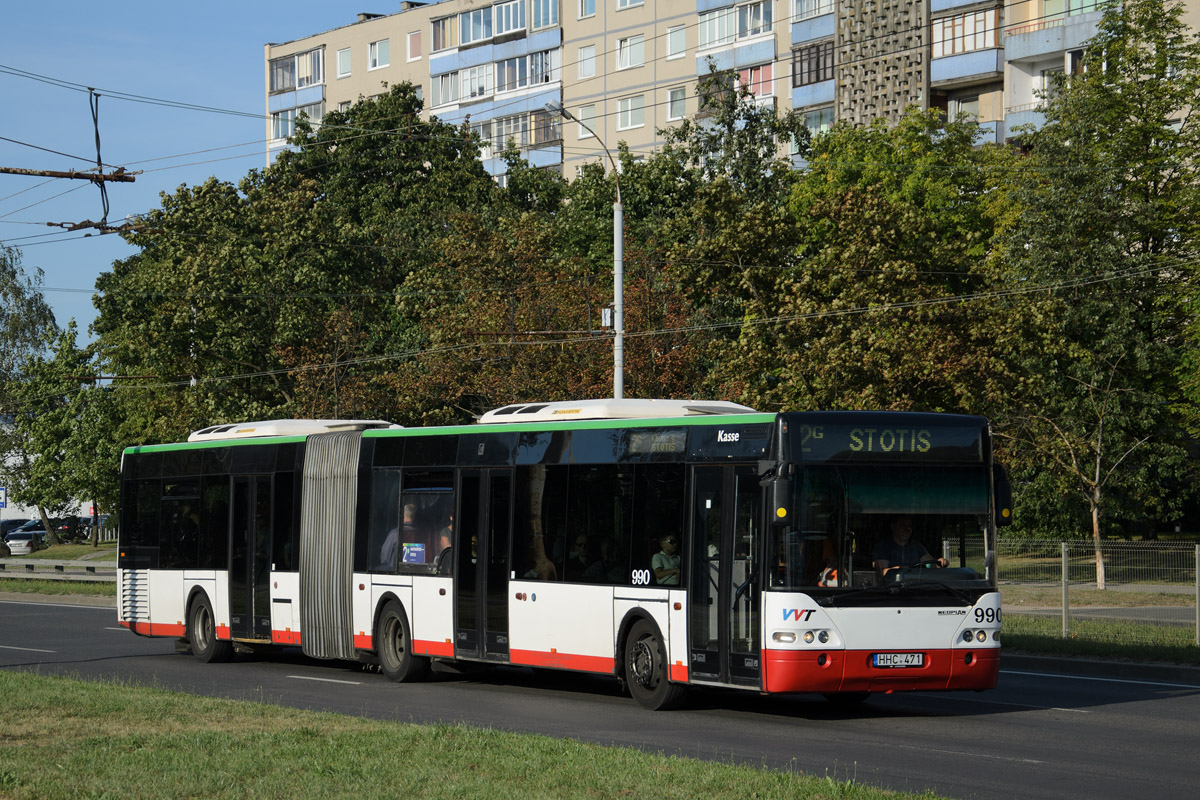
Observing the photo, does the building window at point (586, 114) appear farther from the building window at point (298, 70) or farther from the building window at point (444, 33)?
the building window at point (298, 70)

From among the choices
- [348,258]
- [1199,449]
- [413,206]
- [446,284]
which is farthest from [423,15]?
[1199,449]

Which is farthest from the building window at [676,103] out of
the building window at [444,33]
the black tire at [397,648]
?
the black tire at [397,648]

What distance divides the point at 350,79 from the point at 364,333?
4081cm

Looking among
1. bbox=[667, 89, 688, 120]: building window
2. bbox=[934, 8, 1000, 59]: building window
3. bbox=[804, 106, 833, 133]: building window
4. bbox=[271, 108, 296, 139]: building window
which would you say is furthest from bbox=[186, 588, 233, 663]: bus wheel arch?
bbox=[271, 108, 296, 139]: building window

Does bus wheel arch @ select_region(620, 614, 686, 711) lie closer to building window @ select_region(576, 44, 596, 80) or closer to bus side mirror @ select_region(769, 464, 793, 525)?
bus side mirror @ select_region(769, 464, 793, 525)

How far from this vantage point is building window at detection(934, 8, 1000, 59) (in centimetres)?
5878

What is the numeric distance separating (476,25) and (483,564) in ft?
219

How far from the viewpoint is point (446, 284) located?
160ft

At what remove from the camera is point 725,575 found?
14.7 metres

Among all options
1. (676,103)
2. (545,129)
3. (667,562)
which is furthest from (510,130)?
(667,562)

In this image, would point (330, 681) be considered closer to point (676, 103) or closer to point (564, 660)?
point (564, 660)

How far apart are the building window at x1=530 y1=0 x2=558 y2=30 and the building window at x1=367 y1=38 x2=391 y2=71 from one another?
13.4 metres

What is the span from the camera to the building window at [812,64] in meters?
64.2

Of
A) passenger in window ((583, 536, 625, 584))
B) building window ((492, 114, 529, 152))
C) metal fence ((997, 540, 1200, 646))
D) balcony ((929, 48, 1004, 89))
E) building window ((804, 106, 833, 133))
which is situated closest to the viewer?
passenger in window ((583, 536, 625, 584))
